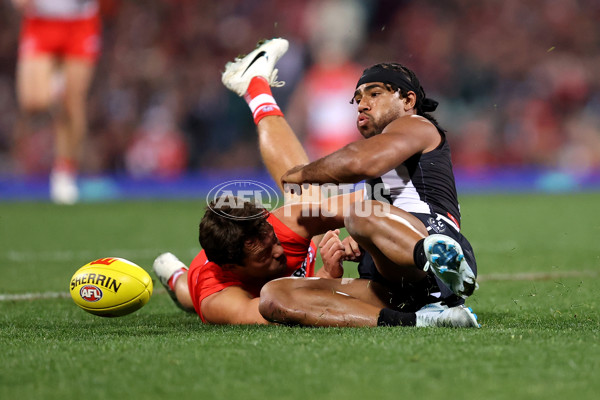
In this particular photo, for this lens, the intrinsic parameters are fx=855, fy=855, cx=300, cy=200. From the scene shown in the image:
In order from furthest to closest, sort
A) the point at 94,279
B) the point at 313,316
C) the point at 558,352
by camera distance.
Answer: the point at 94,279, the point at 313,316, the point at 558,352

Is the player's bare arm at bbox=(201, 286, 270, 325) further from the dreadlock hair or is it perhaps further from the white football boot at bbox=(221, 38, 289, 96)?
the white football boot at bbox=(221, 38, 289, 96)

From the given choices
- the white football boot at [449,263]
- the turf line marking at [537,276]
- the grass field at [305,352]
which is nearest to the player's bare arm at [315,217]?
the grass field at [305,352]

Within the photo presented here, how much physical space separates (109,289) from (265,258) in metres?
0.81

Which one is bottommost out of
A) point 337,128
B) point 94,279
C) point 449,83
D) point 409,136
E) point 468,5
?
point 94,279

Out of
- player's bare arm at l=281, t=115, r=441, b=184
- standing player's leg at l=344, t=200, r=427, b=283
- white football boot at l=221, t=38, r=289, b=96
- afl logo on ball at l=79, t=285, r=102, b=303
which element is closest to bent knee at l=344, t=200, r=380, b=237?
standing player's leg at l=344, t=200, r=427, b=283

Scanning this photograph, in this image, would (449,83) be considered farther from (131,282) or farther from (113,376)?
(113,376)

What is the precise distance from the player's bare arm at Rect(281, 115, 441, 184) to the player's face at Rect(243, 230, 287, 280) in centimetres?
42

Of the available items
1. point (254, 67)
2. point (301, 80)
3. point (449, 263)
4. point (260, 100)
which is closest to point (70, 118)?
point (301, 80)

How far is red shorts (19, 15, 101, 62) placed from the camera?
1106 cm

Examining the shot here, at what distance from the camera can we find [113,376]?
287 centimetres

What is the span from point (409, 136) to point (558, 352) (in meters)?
1.27

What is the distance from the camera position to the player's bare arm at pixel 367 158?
3.79 metres

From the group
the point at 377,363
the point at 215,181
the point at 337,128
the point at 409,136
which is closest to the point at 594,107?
the point at 337,128

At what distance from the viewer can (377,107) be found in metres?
4.38
